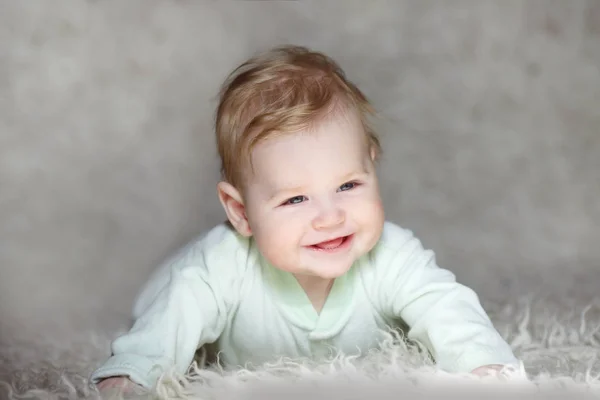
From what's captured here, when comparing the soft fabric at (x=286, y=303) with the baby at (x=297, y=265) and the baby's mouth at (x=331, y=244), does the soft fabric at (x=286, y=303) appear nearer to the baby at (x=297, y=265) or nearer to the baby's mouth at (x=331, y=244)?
the baby at (x=297, y=265)

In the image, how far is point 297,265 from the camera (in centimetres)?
133

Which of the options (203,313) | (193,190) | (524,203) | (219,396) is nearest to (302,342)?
(203,313)

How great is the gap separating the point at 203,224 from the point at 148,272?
141 millimetres

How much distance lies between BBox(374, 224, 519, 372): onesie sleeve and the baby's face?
0.12m

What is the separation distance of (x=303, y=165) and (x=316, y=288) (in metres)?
0.24

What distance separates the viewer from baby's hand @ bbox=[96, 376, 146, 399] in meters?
1.22

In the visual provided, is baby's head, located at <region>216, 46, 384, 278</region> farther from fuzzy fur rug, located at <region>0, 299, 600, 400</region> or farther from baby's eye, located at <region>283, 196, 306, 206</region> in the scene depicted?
fuzzy fur rug, located at <region>0, 299, 600, 400</region>

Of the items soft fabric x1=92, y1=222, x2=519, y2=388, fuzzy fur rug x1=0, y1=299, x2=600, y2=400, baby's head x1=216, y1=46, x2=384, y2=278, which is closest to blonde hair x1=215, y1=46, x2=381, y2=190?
baby's head x1=216, y1=46, x2=384, y2=278

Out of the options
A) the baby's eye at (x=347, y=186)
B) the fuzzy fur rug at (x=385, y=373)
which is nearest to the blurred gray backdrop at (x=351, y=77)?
the fuzzy fur rug at (x=385, y=373)

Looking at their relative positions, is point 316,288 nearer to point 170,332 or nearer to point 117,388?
point 170,332

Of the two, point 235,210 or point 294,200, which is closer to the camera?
point 294,200

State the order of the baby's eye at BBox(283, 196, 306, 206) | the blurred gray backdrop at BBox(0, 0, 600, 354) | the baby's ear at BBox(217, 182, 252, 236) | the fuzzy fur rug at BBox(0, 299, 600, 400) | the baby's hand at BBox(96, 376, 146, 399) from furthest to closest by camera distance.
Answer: the blurred gray backdrop at BBox(0, 0, 600, 354) < the baby's ear at BBox(217, 182, 252, 236) < the baby's eye at BBox(283, 196, 306, 206) < the baby's hand at BBox(96, 376, 146, 399) < the fuzzy fur rug at BBox(0, 299, 600, 400)

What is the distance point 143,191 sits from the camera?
1.80 meters

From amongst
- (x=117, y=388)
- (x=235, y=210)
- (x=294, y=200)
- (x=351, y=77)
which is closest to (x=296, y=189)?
(x=294, y=200)
